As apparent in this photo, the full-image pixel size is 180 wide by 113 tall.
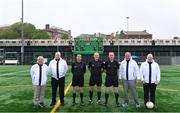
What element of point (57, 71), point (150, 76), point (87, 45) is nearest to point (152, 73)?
point (150, 76)

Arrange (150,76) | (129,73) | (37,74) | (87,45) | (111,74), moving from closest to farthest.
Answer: (150,76) < (37,74) < (129,73) < (111,74) < (87,45)

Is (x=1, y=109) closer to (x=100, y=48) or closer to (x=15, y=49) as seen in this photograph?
(x=100, y=48)

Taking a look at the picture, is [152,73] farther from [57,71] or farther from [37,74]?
[37,74]

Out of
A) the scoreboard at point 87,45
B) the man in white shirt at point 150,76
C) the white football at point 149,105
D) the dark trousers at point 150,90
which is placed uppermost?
the scoreboard at point 87,45

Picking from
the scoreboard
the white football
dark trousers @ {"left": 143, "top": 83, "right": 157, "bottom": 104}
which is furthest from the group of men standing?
the scoreboard

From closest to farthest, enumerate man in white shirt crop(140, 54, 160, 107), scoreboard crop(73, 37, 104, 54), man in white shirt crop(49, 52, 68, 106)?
man in white shirt crop(140, 54, 160, 107) → man in white shirt crop(49, 52, 68, 106) → scoreboard crop(73, 37, 104, 54)

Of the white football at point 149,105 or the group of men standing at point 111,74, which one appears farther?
the group of men standing at point 111,74

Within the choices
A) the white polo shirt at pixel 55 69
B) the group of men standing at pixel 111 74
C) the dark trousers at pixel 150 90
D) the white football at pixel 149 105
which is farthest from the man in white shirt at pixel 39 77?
the white football at pixel 149 105

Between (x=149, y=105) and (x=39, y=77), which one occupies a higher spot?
(x=39, y=77)

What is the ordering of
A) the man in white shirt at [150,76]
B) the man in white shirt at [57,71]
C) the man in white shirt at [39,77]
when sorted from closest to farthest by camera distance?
the man in white shirt at [150,76] < the man in white shirt at [39,77] < the man in white shirt at [57,71]

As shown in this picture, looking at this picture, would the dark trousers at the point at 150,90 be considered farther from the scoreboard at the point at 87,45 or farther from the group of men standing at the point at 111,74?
the scoreboard at the point at 87,45

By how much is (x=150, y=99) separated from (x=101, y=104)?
168 cm

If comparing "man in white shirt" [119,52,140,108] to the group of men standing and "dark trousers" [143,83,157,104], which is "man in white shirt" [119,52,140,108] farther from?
"dark trousers" [143,83,157,104]

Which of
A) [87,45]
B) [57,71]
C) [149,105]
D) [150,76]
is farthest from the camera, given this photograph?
[87,45]
